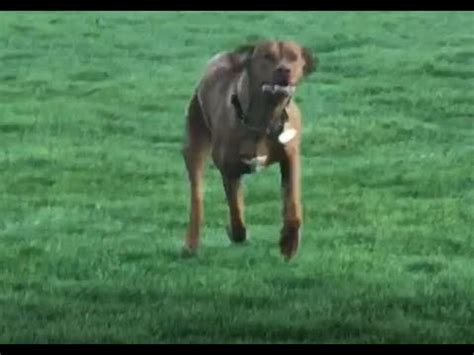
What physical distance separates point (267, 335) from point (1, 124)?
25.6 feet

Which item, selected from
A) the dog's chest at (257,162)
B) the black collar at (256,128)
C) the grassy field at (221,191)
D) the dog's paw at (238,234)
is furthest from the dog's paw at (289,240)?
the dog's paw at (238,234)

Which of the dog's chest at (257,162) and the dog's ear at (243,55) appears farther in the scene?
the dog's chest at (257,162)

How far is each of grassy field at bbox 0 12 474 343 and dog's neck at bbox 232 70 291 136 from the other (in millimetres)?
869

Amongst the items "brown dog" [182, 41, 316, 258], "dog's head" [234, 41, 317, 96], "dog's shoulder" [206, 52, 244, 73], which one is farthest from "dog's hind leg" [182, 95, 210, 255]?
"dog's head" [234, 41, 317, 96]

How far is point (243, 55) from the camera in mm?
6484

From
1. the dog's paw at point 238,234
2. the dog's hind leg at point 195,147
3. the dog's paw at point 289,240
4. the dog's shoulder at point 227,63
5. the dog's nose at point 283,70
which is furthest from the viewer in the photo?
the dog's paw at point 238,234

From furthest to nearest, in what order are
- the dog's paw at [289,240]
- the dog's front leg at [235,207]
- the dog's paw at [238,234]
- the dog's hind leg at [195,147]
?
the dog's paw at [238,234] → the dog's hind leg at [195,147] → the dog's front leg at [235,207] → the dog's paw at [289,240]

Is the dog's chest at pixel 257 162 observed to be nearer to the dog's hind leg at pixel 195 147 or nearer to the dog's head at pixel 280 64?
the dog's head at pixel 280 64

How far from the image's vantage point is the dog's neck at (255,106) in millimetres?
6418

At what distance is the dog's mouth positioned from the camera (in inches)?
244

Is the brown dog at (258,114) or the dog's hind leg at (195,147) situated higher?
the brown dog at (258,114)

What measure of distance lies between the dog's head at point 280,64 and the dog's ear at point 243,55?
40 millimetres
